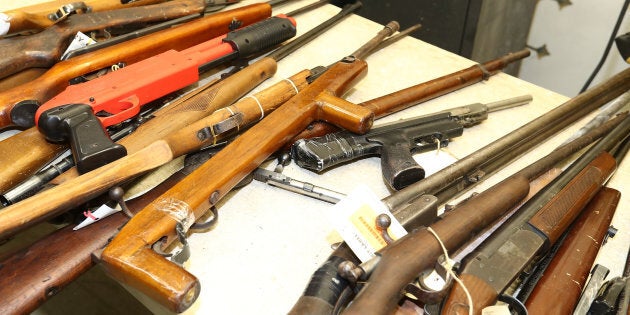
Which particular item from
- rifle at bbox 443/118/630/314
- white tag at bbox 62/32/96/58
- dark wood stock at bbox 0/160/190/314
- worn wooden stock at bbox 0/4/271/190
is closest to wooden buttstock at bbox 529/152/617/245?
rifle at bbox 443/118/630/314

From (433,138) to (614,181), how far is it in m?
0.52

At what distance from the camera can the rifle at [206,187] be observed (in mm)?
965

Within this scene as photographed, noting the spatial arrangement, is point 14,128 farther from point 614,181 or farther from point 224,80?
point 614,181

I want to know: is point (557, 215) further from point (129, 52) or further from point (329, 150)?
point (129, 52)

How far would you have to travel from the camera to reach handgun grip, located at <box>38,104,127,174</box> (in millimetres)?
1212

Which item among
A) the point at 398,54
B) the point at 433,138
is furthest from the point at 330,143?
the point at 398,54

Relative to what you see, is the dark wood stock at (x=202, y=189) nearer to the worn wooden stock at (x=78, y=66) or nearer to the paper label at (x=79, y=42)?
the worn wooden stock at (x=78, y=66)

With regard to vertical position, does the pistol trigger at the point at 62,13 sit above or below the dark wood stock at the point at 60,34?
above

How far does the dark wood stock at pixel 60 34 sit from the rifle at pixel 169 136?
432 mm

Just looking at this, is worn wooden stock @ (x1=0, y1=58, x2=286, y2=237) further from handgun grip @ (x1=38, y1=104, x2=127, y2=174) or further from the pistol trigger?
the pistol trigger

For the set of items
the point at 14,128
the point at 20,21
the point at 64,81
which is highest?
the point at 20,21

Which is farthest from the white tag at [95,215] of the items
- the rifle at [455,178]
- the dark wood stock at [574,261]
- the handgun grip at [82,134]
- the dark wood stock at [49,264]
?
the dark wood stock at [574,261]

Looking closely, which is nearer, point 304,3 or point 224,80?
point 224,80

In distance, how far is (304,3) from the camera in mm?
2357
